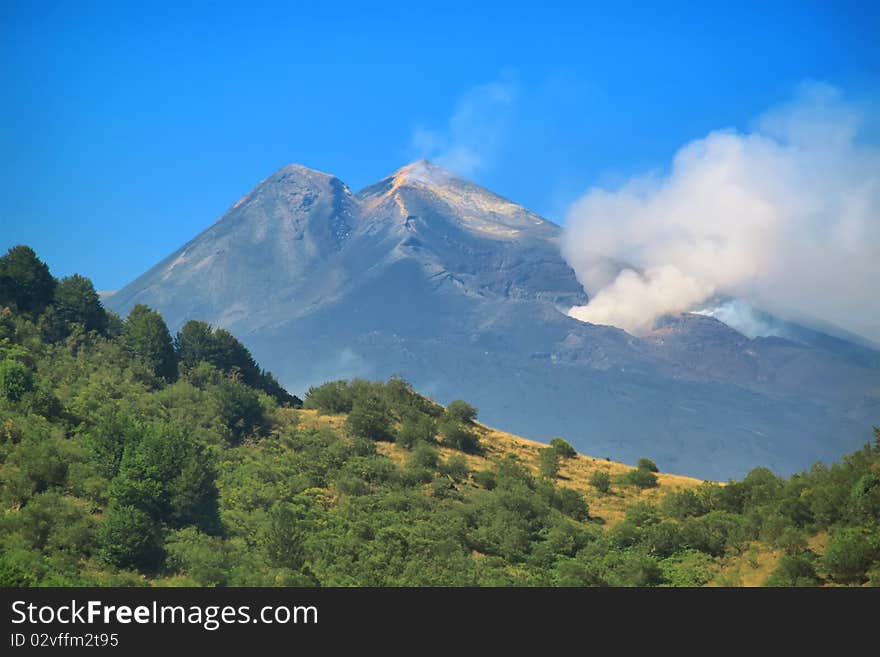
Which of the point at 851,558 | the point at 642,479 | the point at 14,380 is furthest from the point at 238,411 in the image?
the point at 851,558

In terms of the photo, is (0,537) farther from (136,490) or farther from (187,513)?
(187,513)

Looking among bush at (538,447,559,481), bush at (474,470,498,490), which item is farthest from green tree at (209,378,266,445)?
bush at (538,447,559,481)

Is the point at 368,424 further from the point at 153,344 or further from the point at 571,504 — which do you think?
the point at 153,344

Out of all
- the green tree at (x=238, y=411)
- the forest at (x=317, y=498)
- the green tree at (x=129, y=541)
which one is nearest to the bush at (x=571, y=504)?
the forest at (x=317, y=498)

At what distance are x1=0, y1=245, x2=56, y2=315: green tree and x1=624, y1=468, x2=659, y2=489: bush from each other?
53791mm

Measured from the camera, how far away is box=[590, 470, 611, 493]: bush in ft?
252

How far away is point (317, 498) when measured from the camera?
66.4 m

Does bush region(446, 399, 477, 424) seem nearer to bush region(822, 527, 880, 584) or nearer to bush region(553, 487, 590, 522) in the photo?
bush region(553, 487, 590, 522)

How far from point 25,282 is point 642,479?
187 ft

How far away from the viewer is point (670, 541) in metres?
60.8

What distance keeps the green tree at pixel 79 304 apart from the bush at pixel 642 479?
162ft

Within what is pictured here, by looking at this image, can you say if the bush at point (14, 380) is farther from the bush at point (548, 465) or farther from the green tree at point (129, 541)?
the bush at point (548, 465)
